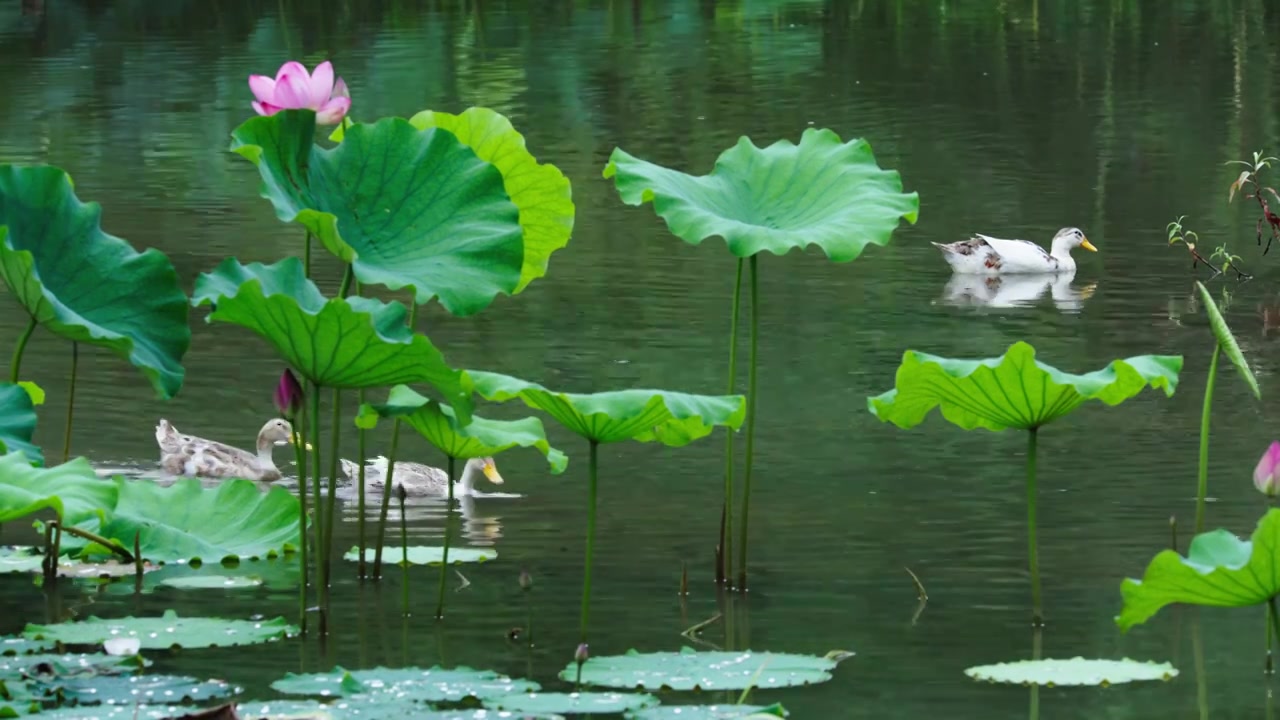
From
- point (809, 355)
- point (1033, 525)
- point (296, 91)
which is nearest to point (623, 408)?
point (1033, 525)

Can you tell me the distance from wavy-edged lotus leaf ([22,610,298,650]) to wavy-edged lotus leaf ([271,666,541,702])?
0.40 metres

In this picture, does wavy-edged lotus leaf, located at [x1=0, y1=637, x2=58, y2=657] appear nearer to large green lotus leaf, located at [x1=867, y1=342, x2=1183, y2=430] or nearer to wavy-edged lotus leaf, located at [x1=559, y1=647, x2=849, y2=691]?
wavy-edged lotus leaf, located at [x1=559, y1=647, x2=849, y2=691]

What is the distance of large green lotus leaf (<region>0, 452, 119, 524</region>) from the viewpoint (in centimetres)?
472

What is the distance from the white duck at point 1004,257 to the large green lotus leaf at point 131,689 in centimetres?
799

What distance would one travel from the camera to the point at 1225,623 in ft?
19.3

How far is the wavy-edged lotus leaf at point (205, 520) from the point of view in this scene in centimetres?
631

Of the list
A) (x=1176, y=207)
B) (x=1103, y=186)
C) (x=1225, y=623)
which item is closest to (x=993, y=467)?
(x=1225, y=623)

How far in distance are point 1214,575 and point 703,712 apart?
1.02 meters

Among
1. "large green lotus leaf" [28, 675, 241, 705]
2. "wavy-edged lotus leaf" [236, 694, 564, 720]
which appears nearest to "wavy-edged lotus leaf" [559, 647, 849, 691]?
"wavy-edged lotus leaf" [236, 694, 564, 720]

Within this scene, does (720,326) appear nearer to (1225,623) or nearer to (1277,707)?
(1225,623)

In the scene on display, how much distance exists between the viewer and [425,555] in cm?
651

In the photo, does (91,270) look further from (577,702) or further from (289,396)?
(577,702)

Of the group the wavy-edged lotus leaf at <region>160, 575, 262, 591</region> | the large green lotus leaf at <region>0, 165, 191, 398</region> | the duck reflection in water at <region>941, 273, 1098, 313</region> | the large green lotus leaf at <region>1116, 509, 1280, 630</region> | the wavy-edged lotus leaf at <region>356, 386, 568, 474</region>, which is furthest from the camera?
the duck reflection in water at <region>941, 273, 1098, 313</region>

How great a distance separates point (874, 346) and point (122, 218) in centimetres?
587
